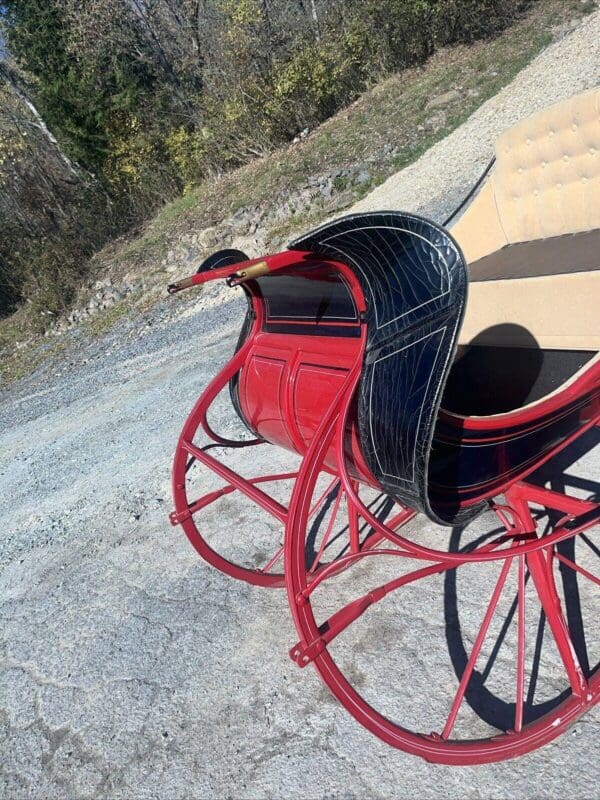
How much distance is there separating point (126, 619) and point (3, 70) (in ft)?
62.8

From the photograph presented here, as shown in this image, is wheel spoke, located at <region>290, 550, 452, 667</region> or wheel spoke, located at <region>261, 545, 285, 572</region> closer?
wheel spoke, located at <region>290, 550, 452, 667</region>

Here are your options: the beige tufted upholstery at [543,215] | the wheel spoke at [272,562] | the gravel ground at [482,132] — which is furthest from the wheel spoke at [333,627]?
the gravel ground at [482,132]

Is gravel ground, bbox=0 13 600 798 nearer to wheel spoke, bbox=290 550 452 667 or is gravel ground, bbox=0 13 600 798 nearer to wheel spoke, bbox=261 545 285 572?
wheel spoke, bbox=261 545 285 572

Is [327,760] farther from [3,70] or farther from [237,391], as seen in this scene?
[3,70]

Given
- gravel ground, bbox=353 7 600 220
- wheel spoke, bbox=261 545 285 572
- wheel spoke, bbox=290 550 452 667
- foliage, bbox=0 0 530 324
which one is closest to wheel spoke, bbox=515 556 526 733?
wheel spoke, bbox=290 550 452 667

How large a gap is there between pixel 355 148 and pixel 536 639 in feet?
38.4

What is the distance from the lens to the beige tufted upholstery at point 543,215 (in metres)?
2.77

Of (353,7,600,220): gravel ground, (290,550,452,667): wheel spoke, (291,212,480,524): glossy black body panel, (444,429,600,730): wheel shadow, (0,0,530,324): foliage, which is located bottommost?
(444,429,600,730): wheel shadow

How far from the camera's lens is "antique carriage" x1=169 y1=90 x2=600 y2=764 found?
64.8 inches

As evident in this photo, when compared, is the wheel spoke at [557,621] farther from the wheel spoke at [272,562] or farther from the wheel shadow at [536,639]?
the wheel spoke at [272,562]

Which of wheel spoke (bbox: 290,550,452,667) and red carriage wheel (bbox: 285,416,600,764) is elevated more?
wheel spoke (bbox: 290,550,452,667)

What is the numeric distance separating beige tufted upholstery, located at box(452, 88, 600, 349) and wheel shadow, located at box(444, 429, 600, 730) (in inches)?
31.9

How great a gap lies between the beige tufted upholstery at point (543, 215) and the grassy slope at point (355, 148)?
266 inches

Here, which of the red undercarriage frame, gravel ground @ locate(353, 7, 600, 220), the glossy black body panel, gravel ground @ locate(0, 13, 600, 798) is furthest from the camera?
gravel ground @ locate(353, 7, 600, 220)
